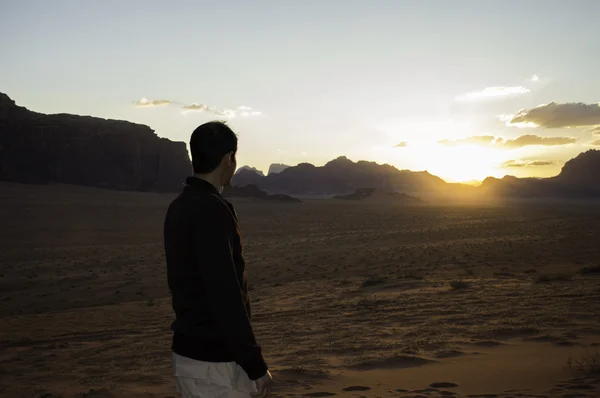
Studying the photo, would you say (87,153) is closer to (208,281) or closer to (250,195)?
(250,195)

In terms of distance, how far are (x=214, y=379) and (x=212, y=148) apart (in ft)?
3.39

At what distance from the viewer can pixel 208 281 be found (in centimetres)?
215

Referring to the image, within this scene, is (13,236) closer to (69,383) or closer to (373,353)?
(69,383)

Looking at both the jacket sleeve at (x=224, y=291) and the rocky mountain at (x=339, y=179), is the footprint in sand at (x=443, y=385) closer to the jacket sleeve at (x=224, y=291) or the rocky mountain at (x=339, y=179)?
the jacket sleeve at (x=224, y=291)

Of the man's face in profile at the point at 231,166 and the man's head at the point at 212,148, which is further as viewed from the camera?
the man's face in profile at the point at 231,166

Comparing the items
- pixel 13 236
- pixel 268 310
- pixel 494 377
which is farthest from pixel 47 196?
pixel 494 377

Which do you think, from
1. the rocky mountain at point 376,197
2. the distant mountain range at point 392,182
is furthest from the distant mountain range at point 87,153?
the distant mountain range at point 392,182

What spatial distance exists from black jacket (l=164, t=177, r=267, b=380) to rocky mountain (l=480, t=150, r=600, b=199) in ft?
486

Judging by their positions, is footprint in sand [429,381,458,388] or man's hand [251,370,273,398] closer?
man's hand [251,370,273,398]

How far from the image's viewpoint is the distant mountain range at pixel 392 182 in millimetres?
143500

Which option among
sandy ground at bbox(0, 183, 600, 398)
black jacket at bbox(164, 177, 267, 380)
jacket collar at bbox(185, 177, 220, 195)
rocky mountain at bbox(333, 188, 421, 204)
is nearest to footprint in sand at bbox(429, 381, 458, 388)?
sandy ground at bbox(0, 183, 600, 398)

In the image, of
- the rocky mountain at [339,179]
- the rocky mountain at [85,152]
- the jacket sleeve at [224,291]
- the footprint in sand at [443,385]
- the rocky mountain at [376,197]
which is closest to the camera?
the jacket sleeve at [224,291]

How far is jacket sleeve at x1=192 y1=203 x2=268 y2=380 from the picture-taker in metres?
2.14

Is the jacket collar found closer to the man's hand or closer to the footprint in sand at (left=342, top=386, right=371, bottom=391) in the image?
the man's hand
